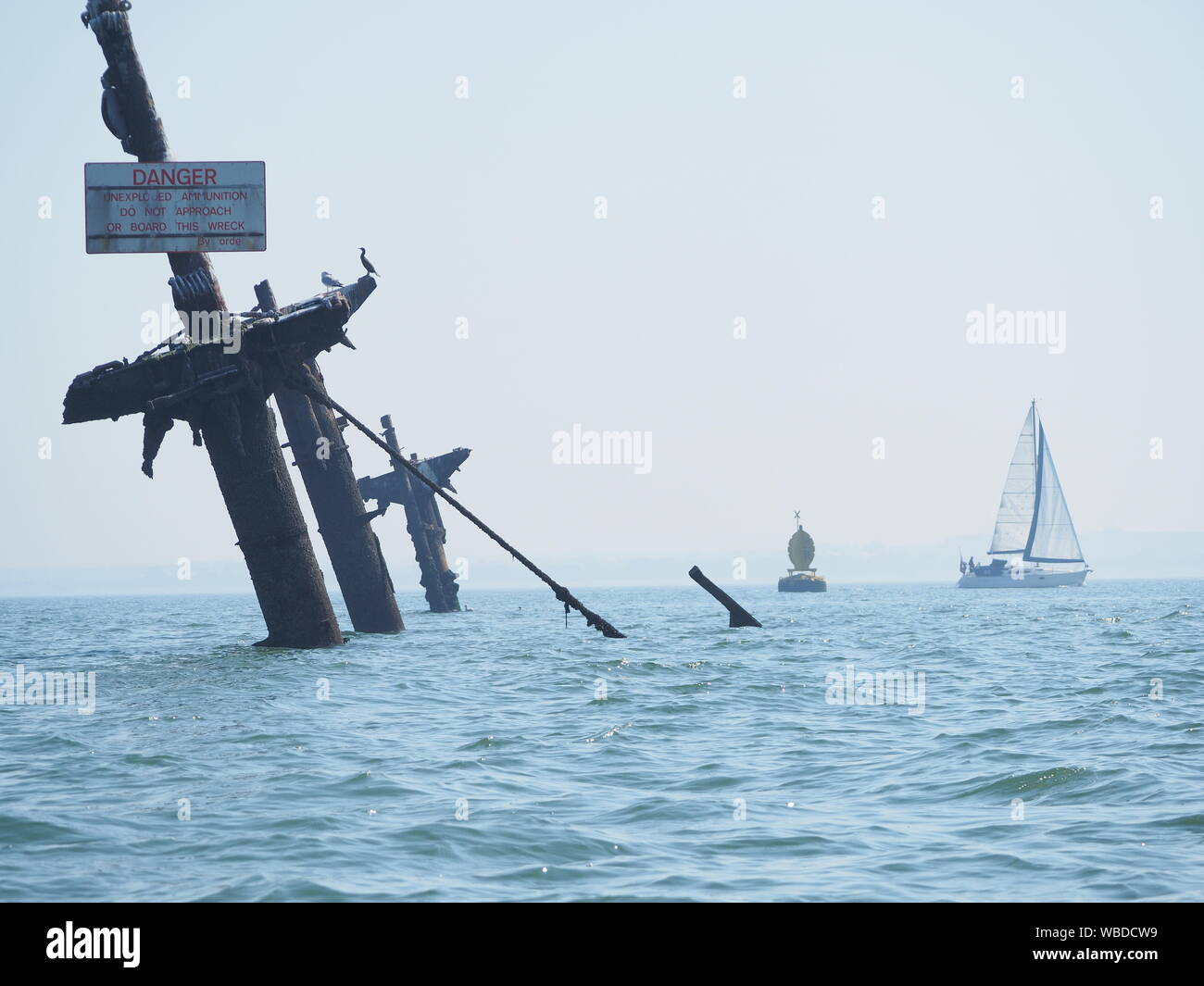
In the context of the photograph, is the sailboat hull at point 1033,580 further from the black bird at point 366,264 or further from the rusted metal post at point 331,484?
the black bird at point 366,264

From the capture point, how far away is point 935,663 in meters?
26.5

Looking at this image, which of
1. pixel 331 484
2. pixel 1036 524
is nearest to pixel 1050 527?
pixel 1036 524

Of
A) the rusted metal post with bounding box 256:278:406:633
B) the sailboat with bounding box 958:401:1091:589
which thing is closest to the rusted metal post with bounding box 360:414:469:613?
the rusted metal post with bounding box 256:278:406:633

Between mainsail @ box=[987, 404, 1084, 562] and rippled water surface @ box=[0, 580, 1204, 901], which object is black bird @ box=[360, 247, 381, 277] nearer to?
rippled water surface @ box=[0, 580, 1204, 901]

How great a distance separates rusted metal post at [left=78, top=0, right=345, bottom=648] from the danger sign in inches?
20.6

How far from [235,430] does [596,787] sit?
1380 cm

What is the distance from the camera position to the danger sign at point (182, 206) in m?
23.5

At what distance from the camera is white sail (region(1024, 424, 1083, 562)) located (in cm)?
12325

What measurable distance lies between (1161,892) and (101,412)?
65.5 feet

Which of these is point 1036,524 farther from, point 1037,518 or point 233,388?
point 233,388

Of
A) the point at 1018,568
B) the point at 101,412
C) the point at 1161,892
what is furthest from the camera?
the point at 1018,568
